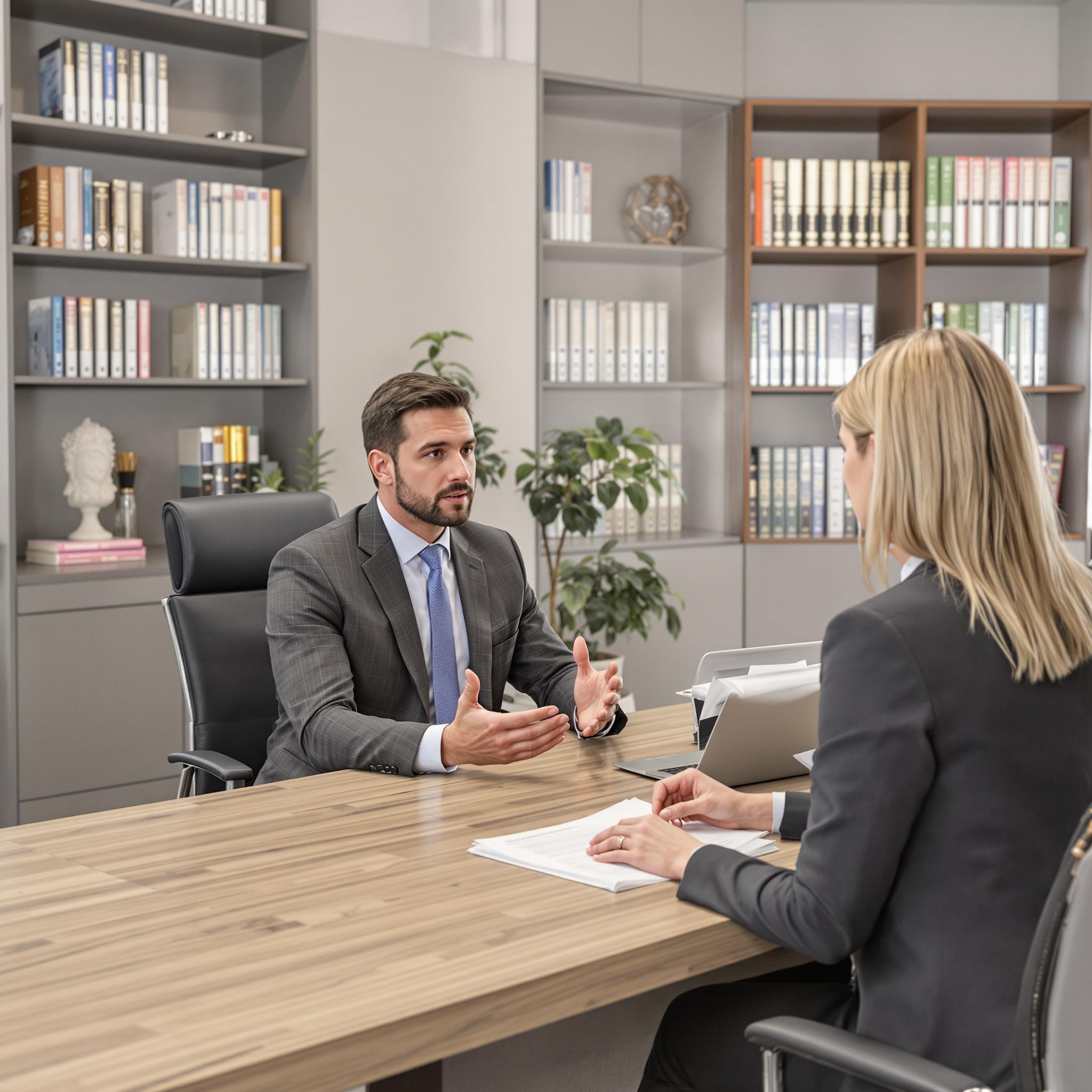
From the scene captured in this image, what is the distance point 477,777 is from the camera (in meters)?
1.96

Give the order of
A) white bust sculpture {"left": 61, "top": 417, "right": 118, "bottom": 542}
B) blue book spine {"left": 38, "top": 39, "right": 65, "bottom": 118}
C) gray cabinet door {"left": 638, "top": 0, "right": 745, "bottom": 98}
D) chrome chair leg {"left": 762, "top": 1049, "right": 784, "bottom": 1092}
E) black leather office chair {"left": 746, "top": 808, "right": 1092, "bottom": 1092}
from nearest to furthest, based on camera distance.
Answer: black leather office chair {"left": 746, "top": 808, "right": 1092, "bottom": 1092} → chrome chair leg {"left": 762, "top": 1049, "right": 784, "bottom": 1092} → blue book spine {"left": 38, "top": 39, "right": 65, "bottom": 118} → white bust sculpture {"left": 61, "top": 417, "right": 118, "bottom": 542} → gray cabinet door {"left": 638, "top": 0, "right": 745, "bottom": 98}

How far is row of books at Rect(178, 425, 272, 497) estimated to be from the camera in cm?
Answer: 402

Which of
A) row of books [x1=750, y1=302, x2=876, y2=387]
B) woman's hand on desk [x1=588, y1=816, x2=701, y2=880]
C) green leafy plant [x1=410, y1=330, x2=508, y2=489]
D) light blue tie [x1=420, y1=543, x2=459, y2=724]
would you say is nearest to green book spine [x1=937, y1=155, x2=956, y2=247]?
row of books [x1=750, y1=302, x2=876, y2=387]

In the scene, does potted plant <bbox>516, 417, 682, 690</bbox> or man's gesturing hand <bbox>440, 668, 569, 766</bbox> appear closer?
man's gesturing hand <bbox>440, 668, 569, 766</bbox>

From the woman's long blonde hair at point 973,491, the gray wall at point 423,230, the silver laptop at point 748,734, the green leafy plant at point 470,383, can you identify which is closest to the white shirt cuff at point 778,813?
the silver laptop at point 748,734

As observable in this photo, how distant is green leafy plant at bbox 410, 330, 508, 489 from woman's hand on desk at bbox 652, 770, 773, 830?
8.20 ft

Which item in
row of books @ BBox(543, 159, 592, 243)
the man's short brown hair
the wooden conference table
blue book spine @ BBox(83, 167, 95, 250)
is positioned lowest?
the wooden conference table

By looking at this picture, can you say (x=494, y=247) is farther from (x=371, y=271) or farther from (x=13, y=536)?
(x=13, y=536)

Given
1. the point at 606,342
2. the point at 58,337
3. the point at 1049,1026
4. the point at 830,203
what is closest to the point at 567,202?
the point at 606,342

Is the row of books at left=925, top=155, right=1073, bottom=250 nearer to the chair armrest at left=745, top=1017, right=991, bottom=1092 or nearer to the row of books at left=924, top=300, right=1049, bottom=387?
the row of books at left=924, top=300, right=1049, bottom=387

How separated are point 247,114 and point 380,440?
7.51ft

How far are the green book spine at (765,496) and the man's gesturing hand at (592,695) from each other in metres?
2.75

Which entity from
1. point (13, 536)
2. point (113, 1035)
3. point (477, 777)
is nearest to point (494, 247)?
point (13, 536)

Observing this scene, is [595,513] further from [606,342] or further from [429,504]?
[429,504]
